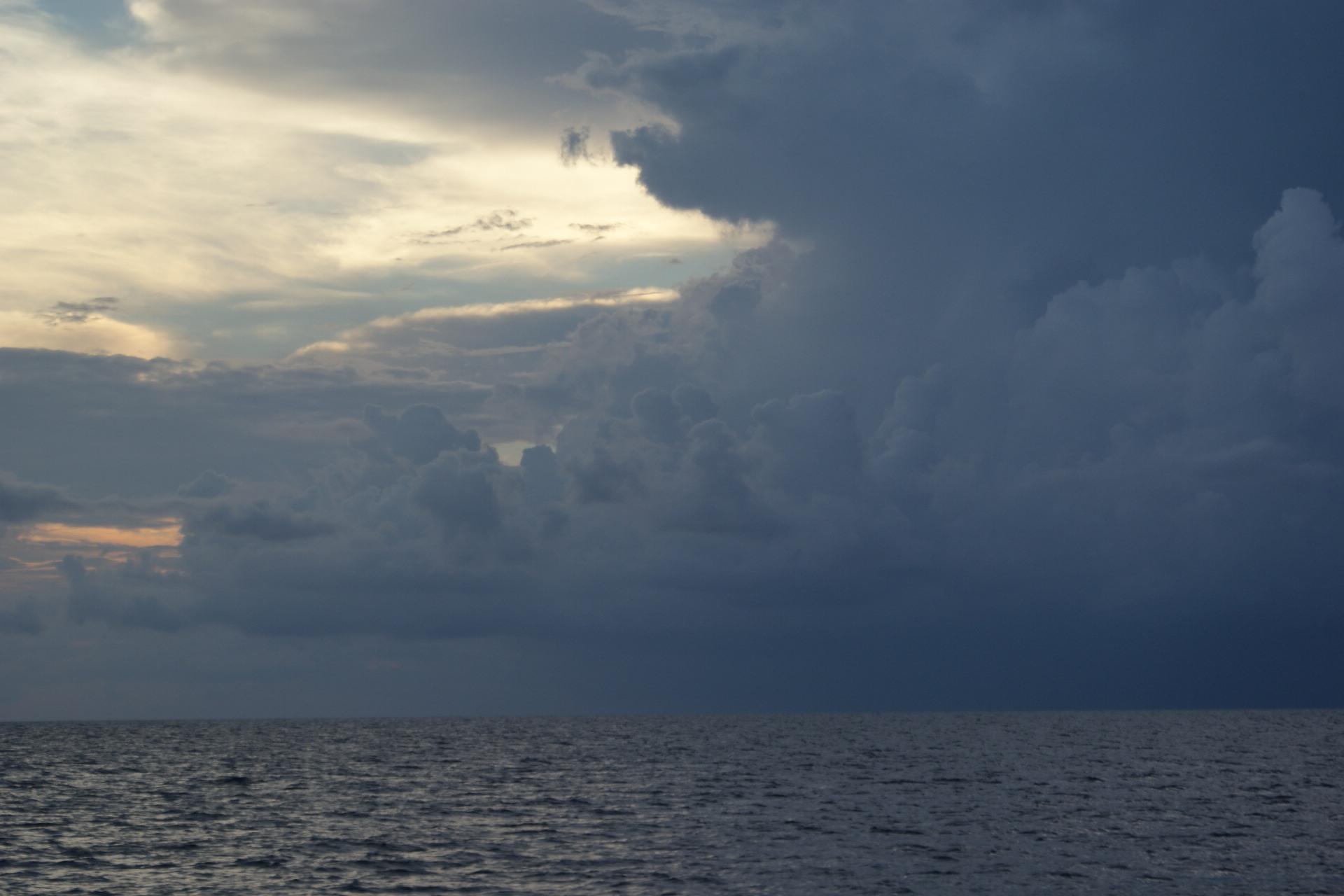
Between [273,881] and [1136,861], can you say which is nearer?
[273,881]

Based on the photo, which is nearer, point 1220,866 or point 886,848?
point 1220,866

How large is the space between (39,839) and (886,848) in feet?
150

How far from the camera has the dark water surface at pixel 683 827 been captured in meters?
50.9

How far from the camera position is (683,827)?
6769 cm

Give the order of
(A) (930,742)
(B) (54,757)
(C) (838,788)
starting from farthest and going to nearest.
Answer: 1. (A) (930,742)
2. (B) (54,757)
3. (C) (838,788)

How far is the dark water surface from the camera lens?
50.9m

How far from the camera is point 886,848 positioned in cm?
5844

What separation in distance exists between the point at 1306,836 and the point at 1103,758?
2784 inches

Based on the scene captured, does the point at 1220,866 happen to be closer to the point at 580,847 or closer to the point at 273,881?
the point at 580,847

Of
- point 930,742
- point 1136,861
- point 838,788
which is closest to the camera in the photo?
point 1136,861

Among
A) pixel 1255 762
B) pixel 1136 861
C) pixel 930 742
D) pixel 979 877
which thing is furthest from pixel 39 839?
pixel 930 742

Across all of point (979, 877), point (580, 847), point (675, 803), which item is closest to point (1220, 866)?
point (979, 877)

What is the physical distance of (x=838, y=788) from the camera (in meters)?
90.5

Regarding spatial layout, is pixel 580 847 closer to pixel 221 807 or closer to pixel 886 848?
pixel 886 848
